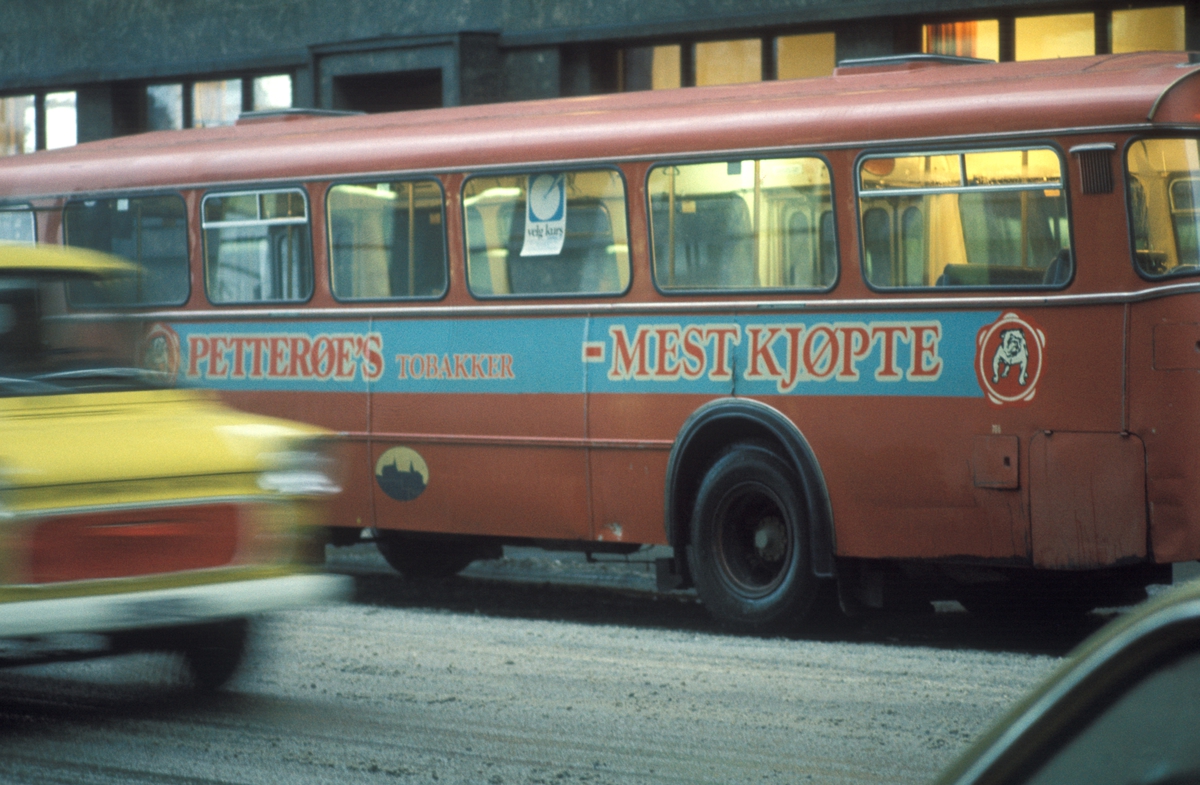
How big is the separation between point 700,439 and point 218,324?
3.82 meters

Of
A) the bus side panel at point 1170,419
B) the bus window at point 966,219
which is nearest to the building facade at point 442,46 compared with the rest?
the bus window at point 966,219

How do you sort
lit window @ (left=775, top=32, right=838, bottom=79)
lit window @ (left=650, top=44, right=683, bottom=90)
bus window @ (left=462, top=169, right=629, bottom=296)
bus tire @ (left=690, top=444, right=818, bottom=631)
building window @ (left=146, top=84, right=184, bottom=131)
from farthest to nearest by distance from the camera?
building window @ (left=146, top=84, right=184, bottom=131) < lit window @ (left=650, top=44, right=683, bottom=90) < lit window @ (left=775, top=32, right=838, bottom=79) < bus window @ (left=462, top=169, right=629, bottom=296) < bus tire @ (left=690, top=444, right=818, bottom=631)

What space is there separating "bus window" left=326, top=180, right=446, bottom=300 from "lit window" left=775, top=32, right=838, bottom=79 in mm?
6226

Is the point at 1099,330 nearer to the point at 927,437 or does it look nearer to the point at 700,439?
the point at 927,437

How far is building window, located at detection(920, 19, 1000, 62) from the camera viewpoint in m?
15.0

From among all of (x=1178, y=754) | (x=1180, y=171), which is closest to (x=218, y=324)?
(x=1180, y=171)

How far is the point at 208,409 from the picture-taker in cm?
715

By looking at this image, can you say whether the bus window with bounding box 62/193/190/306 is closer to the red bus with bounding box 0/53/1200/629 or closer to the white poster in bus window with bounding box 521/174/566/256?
the red bus with bounding box 0/53/1200/629

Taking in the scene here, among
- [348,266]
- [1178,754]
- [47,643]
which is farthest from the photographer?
[348,266]

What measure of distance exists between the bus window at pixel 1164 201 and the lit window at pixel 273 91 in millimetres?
12616

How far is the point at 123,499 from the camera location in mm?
6234

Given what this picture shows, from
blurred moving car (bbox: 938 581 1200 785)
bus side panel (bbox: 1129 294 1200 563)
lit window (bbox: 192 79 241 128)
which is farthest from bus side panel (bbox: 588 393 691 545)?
lit window (bbox: 192 79 241 128)

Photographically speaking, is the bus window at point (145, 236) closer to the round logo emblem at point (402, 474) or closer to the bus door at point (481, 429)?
the bus door at point (481, 429)

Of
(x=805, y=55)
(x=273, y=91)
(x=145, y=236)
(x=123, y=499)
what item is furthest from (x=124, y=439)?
(x=273, y=91)
